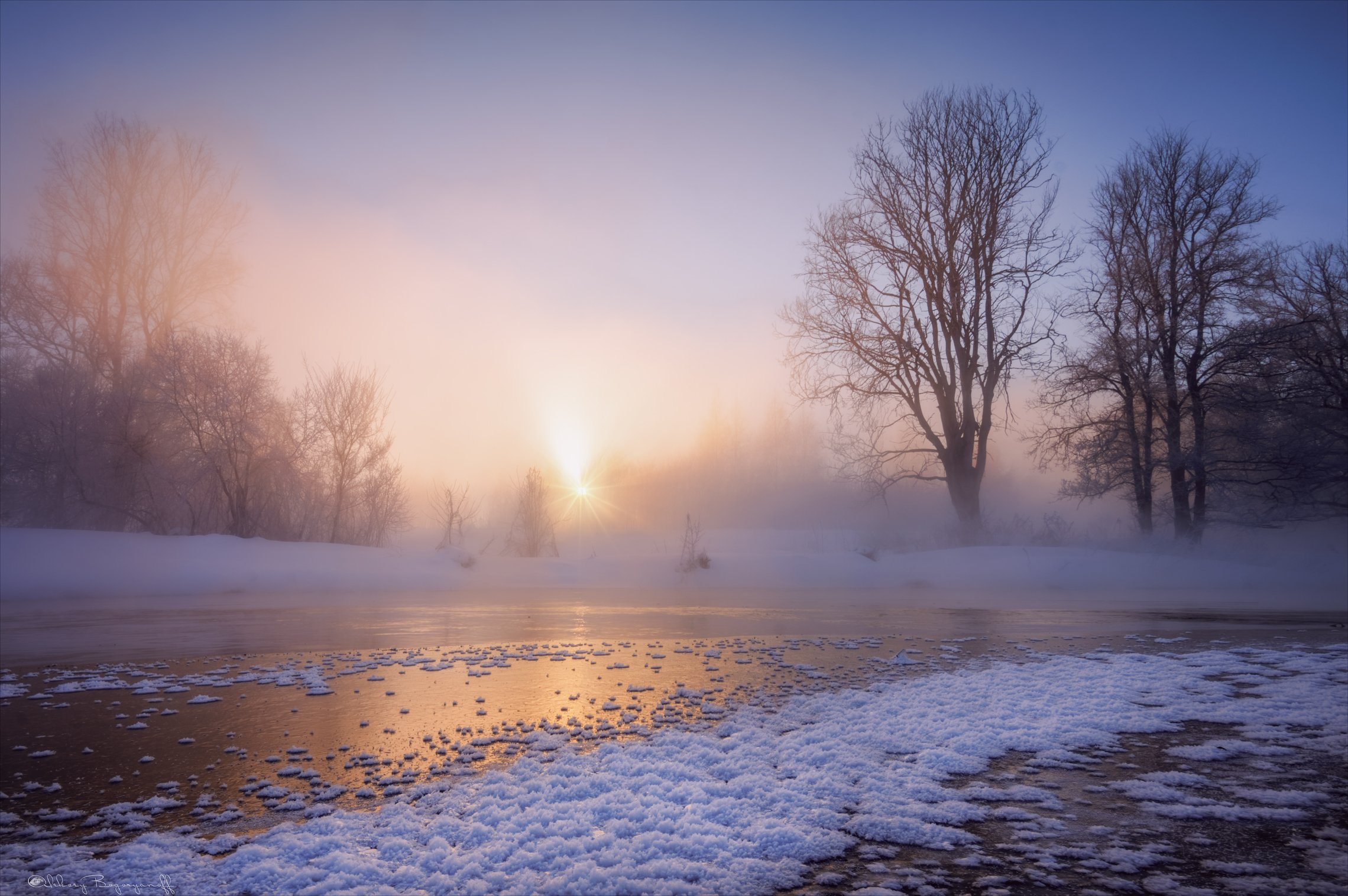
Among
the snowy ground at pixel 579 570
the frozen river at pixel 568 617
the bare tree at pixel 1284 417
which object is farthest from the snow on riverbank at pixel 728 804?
the bare tree at pixel 1284 417

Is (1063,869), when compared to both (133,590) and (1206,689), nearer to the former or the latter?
(1206,689)

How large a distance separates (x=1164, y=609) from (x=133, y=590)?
16.1 metres

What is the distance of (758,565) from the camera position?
13.6 meters

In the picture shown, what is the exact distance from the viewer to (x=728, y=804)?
285cm

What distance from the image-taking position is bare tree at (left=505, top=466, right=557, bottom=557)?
20.5 m

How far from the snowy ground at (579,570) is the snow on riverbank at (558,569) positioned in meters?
0.02

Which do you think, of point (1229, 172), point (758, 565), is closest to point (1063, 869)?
point (758, 565)

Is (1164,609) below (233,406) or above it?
below

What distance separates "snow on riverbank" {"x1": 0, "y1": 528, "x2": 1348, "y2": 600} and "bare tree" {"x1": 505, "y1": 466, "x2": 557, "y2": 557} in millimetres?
6232

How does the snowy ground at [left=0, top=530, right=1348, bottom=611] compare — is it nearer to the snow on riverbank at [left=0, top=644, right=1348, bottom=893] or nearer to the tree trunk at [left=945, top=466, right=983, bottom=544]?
the tree trunk at [left=945, top=466, right=983, bottom=544]

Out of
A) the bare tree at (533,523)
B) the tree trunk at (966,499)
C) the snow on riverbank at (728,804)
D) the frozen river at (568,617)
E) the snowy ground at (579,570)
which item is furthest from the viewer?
the bare tree at (533,523)

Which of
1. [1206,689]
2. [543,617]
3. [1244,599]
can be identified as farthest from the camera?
[1244,599]

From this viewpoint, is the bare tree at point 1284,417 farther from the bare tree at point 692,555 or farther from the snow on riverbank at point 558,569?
the bare tree at point 692,555

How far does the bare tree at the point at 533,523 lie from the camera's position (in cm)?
2048
